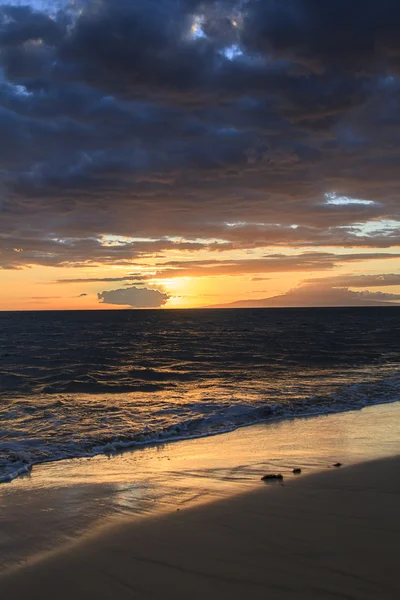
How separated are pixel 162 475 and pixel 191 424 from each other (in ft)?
17.6

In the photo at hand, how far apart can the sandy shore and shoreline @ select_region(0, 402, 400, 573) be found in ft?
1.52

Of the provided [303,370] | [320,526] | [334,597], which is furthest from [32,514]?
[303,370]

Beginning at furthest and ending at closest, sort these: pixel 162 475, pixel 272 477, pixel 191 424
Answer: pixel 191 424 → pixel 162 475 → pixel 272 477

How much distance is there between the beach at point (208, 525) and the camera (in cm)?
515

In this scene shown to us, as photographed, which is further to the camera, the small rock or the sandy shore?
the small rock

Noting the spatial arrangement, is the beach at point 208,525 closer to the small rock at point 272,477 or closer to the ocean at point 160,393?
the small rock at point 272,477

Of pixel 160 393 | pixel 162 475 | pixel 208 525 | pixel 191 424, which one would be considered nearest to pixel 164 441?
pixel 191 424

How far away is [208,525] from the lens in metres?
6.74

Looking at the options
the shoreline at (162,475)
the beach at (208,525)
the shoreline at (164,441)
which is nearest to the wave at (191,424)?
the shoreline at (164,441)

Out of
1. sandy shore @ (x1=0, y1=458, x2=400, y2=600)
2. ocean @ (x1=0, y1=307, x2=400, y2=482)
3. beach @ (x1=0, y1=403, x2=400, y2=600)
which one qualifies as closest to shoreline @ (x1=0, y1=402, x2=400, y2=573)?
beach @ (x1=0, y1=403, x2=400, y2=600)

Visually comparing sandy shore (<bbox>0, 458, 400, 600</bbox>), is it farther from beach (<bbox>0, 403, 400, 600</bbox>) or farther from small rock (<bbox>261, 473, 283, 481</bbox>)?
small rock (<bbox>261, 473, 283, 481</bbox>)

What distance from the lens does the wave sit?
11148mm

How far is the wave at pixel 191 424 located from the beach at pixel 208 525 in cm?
64

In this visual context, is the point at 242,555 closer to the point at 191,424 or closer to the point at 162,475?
the point at 162,475
